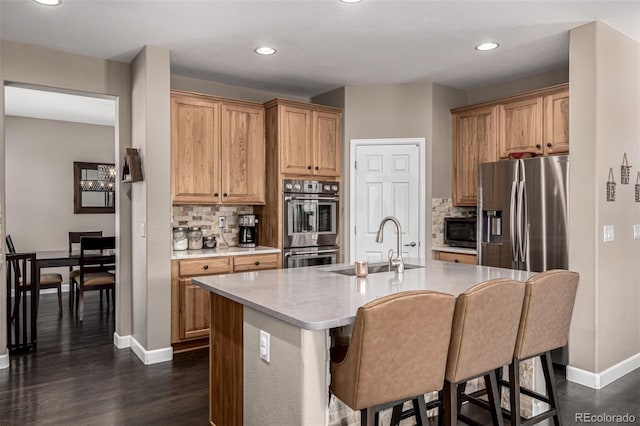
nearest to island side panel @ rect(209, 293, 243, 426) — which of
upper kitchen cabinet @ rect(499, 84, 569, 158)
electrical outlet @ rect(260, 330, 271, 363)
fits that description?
electrical outlet @ rect(260, 330, 271, 363)

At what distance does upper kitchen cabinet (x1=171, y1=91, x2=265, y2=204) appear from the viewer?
4.20m

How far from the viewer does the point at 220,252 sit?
431cm

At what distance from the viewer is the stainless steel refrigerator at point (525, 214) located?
3.53 meters

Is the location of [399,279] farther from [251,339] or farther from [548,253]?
[548,253]

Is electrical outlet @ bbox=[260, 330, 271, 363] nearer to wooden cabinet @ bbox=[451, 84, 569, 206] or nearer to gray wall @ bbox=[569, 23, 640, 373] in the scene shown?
gray wall @ bbox=[569, 23, 640, 373]

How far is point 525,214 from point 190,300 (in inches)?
118

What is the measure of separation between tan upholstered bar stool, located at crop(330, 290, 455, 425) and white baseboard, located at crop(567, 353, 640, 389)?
2.08m

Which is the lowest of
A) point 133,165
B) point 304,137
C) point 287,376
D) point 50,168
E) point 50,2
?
point 287,376

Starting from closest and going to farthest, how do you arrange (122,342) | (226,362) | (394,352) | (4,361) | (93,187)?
(394,352) < (226,362) < (4,361) < (122,342) < (93,187)

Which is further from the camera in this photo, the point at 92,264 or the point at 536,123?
the point at 92,264

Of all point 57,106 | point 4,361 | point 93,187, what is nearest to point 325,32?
point 4,361

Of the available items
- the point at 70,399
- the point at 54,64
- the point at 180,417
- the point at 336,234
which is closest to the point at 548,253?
the point at 336,234

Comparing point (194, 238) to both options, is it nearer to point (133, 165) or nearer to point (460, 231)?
point (133, 165)

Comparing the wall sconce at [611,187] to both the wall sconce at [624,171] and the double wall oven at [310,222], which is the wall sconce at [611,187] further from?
the double wall oven at [310,222]
